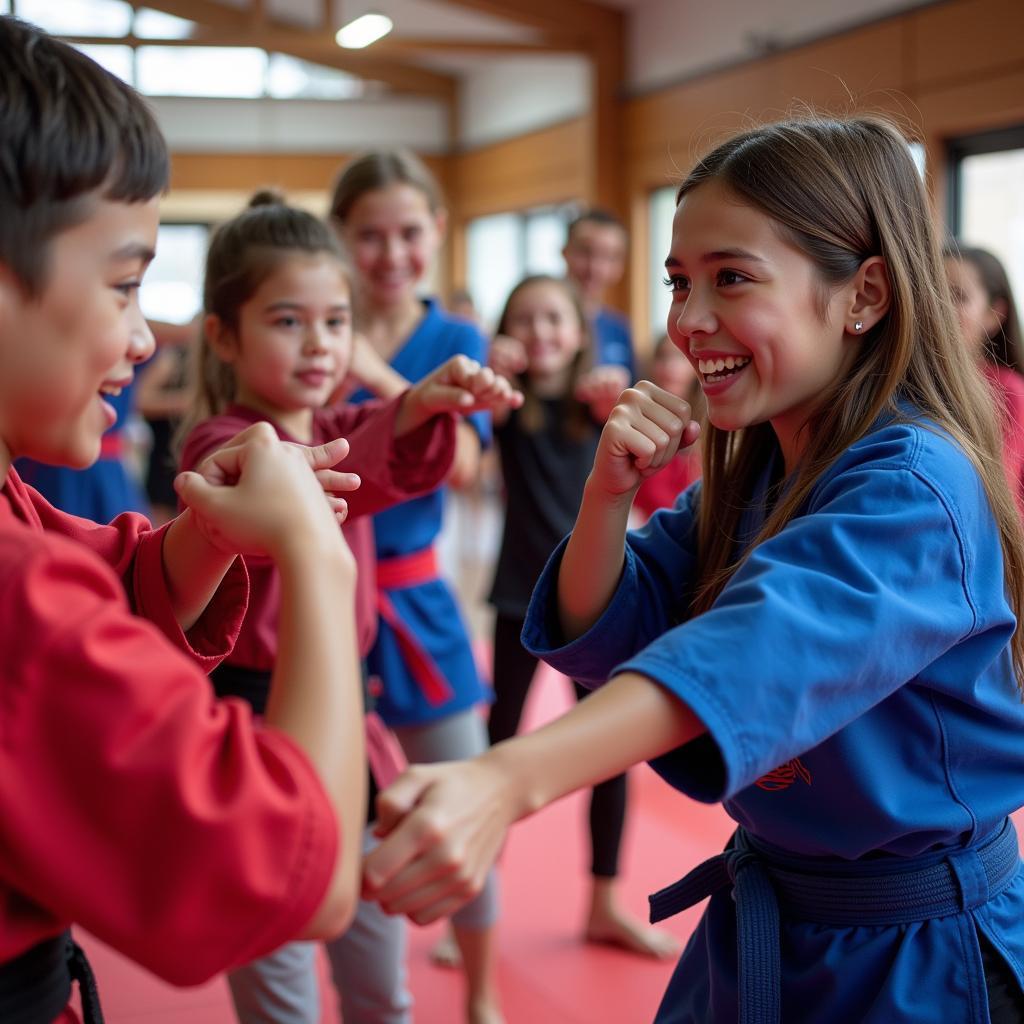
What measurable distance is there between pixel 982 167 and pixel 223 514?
6132 mm

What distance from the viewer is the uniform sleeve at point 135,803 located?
2.46ft

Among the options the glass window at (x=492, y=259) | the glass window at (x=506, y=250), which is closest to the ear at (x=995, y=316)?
the glass window at (x=506, y=250)

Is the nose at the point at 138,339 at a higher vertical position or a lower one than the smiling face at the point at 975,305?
Answer: lower

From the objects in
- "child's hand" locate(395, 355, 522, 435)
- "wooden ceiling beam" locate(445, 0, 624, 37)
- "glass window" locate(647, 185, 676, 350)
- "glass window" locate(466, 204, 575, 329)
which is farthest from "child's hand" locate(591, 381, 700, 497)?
"glass window" locate(466, 204, 575, 329)

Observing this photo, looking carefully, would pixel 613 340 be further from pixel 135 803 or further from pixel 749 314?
pixel 135 803

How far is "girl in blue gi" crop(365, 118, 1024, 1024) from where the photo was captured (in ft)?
2.97

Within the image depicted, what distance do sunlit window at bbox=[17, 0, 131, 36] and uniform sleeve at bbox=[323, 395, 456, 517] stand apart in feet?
30.5

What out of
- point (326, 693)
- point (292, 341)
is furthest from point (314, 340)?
point (326, 693)

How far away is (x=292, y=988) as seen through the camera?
1786 millimetres

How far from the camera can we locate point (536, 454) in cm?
308

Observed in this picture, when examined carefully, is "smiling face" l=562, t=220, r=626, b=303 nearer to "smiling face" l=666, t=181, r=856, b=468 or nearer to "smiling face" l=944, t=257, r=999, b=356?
"smiling face" l=944, t=257, r=999, b=356

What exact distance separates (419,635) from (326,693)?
150cm

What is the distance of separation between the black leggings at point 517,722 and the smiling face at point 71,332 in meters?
1.90

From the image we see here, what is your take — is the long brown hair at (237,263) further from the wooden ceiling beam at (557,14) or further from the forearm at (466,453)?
the wooden ceiling beam at (557,14)
